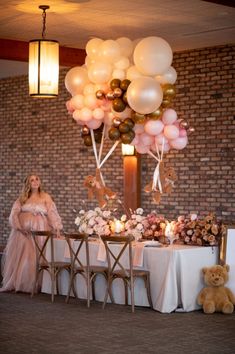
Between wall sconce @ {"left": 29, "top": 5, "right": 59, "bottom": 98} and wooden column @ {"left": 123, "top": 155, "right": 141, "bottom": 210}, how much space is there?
3870 mm

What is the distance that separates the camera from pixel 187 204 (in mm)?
12117

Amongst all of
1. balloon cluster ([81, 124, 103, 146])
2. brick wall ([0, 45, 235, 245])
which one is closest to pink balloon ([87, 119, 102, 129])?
balloon cluster ([81, 124, 103, 146])

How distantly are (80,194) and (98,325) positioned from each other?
20.1ft

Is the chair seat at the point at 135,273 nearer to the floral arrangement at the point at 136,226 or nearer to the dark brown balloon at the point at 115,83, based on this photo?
the floral arrangement at the point at 136,226

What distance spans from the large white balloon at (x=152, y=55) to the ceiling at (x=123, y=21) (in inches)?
23.9

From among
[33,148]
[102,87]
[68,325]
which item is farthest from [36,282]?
[33,148]

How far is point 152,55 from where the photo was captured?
332 inches

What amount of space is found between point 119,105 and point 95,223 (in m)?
1.73

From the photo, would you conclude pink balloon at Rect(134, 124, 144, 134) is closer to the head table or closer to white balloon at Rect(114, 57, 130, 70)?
white balloon at Rect(114, 57, 130, 70)

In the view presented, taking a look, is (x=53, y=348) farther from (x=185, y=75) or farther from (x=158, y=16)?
(x=185, y=75)

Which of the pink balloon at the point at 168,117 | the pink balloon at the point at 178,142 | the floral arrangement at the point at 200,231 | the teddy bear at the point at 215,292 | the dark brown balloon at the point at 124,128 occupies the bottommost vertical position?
the teddy bear at the point at 215,292

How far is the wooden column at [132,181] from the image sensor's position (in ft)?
41.7

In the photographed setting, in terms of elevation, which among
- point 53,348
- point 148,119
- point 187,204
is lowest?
point 53,348

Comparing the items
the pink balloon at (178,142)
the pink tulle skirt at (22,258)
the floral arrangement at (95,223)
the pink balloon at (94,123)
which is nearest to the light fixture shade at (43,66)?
the pink balloon at (94,123)
